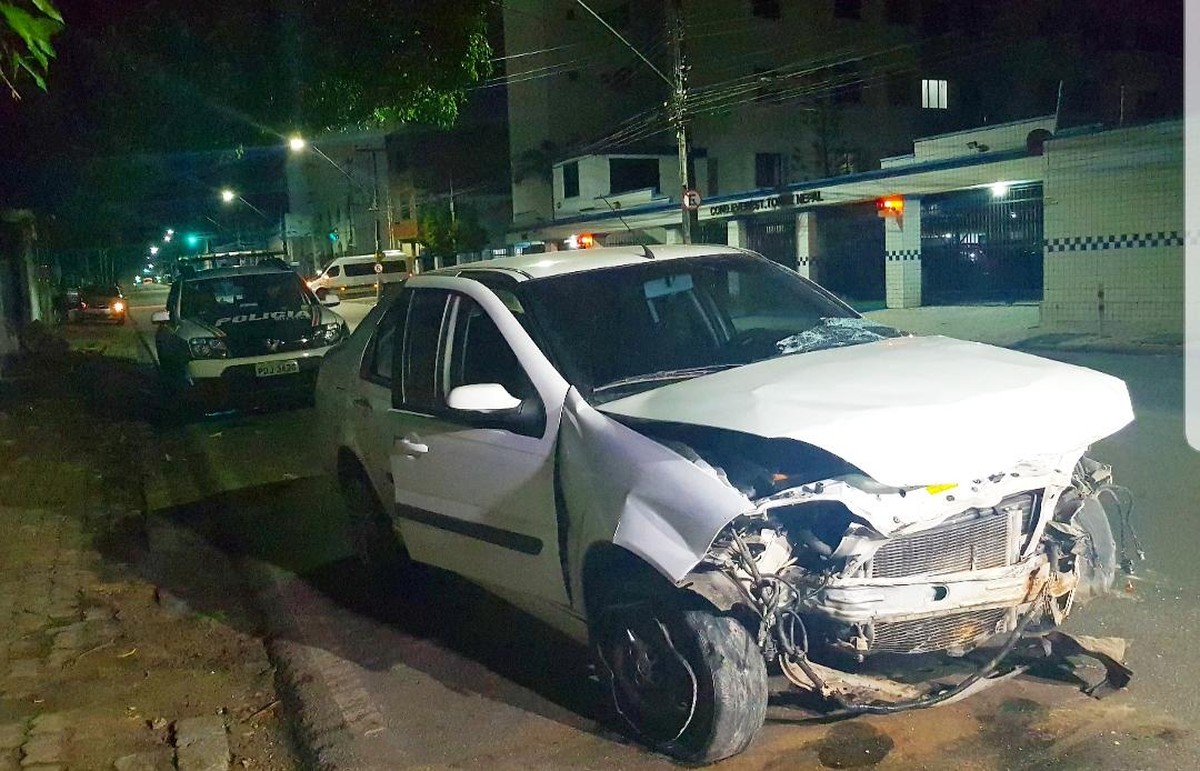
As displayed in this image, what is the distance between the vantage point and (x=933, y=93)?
1677 inches

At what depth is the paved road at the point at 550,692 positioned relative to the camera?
4.08 meters

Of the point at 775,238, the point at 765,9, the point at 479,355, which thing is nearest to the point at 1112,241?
the point at 775,238

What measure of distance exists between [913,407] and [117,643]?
4.18 metres

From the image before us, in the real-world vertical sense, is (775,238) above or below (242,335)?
above

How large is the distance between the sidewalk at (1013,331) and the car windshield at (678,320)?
923 cm

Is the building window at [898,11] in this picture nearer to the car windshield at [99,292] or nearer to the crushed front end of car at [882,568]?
the car windshield at [99,292]

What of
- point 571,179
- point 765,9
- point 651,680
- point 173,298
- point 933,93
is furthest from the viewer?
point 933,93

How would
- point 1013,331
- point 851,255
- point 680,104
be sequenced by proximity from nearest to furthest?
point 1013,331
point 680,104
point 851,255

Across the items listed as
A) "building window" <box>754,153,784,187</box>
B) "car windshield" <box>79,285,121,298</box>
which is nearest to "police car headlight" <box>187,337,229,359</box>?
"car windshield" <box>79,285,121,298</box>

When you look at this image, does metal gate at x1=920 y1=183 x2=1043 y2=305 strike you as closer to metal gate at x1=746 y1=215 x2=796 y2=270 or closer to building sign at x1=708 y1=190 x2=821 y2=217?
building sign at x1=708 y1=190 x2=821 y2=217

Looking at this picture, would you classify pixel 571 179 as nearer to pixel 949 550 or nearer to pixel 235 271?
pixel 235 271

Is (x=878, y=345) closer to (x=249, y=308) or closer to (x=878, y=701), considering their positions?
(x=878, y=701)

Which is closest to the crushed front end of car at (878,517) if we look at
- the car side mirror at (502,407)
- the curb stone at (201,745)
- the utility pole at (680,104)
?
the car side mirror at (502,407)

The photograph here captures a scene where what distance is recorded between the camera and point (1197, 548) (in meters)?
6.15
